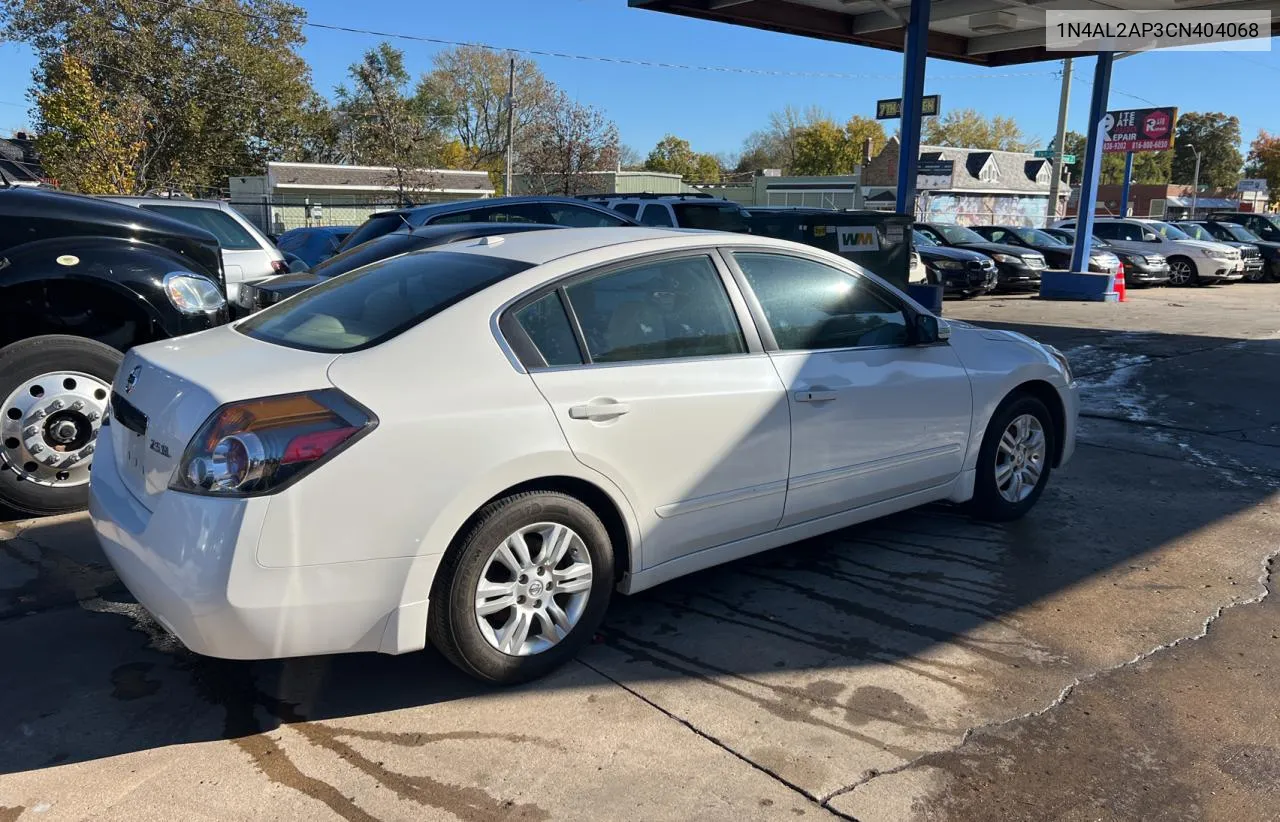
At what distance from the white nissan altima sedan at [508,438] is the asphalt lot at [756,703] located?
1.06 ft

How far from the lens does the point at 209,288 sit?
535cm

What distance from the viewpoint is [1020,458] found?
17.0 feet

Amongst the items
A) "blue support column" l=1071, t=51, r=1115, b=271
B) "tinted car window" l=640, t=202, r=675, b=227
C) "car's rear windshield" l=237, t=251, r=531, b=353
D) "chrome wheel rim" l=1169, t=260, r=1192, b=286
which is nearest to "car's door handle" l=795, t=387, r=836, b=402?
"car's rear windshield" l=237, t=251, r=531, b=353

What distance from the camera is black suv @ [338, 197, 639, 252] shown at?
30.7 ft

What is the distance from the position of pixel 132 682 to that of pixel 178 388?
1118 mm

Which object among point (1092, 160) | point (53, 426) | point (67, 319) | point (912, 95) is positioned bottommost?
point (53, 426)

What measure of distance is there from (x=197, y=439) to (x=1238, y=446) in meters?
7.25

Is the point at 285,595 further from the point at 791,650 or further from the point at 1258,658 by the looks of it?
the point at 1258,658

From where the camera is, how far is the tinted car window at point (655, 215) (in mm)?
11611

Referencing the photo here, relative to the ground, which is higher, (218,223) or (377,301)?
(218,223)

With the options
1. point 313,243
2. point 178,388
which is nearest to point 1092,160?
point 313,243

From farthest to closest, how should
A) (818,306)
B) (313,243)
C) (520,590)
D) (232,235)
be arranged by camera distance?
(313,243) < (232,235) < (818,306) < (520,590)

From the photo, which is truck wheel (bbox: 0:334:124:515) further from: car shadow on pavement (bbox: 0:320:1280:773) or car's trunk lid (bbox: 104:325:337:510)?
car's trunk lid (bbox: 104:325:337:510)

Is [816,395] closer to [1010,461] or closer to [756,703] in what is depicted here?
[756,703]
